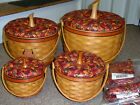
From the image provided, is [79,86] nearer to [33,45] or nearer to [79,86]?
[79,86]

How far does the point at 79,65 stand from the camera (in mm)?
728

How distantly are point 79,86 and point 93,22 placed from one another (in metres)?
0.27

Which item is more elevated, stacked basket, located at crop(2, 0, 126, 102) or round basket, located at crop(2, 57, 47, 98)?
stacked basket, located at crop(2, 0, 126, 102)

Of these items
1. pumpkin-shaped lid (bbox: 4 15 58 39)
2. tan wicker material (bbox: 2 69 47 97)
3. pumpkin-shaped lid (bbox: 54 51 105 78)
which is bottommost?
tan wicker material (bbox: 2 69 47 97)

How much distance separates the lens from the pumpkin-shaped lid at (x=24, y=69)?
0.72 meters

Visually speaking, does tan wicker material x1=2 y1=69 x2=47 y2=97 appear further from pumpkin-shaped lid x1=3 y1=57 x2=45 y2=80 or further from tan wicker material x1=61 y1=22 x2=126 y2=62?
tan wicker material x1=61 y1=22 x2=126 y2=62

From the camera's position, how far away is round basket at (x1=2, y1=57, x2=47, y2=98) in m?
0.73

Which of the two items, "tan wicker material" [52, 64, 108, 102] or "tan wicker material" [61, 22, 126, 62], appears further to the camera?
"tan wicker material" [61, 22, 126, 62]

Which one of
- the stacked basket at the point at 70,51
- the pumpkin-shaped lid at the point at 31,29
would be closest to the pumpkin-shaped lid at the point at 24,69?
the stacked basket at the point at 70,51

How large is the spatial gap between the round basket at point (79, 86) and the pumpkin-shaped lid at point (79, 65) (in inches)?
0.5

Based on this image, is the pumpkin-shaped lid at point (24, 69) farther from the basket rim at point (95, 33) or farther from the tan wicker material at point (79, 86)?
the basket rim at point (95, 33)

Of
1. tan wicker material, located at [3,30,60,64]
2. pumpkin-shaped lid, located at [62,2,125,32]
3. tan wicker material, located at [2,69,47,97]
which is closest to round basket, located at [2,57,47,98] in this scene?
tan wicker material, located at [2,69,47,97]

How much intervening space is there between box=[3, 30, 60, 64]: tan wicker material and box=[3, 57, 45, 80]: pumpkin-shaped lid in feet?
0.27

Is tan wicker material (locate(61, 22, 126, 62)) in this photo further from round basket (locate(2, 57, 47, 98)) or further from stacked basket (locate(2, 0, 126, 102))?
round basket (locate(2, 57, 47, 98))
